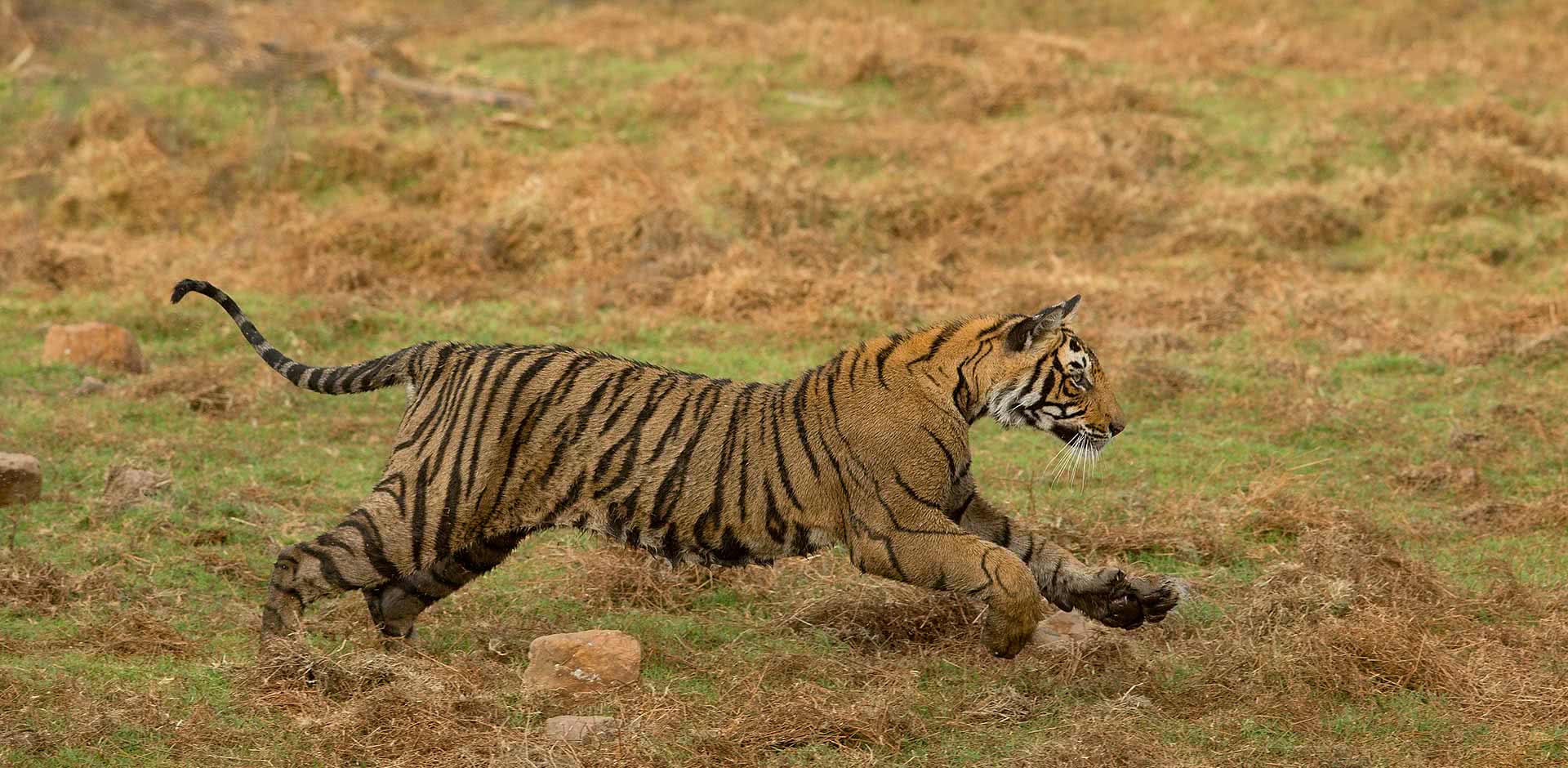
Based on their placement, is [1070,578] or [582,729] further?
[1070,578]

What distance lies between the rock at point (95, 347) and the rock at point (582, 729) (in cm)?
536

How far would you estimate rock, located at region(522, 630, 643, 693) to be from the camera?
17.7ft

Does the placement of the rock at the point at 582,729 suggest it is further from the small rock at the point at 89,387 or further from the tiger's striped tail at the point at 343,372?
the small rock at the point at 89,387

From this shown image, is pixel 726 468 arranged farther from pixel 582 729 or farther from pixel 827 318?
pixel 827 318

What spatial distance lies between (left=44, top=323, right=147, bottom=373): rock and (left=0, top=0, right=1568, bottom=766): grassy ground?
15cm

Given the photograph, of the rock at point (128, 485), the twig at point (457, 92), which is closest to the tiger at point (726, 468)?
the rock at point (128, 485)

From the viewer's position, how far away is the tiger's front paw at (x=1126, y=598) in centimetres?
556

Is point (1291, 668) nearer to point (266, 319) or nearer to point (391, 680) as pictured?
point (391, 680)

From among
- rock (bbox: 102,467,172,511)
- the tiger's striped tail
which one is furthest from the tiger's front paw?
rock (bbox: 102,467,172,511)

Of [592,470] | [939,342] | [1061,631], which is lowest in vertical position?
[1061,631]

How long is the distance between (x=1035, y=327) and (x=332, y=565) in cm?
229

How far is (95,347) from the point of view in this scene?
9523 millimetres

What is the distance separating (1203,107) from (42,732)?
11241mm

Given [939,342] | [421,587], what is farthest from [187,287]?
[939,342]
